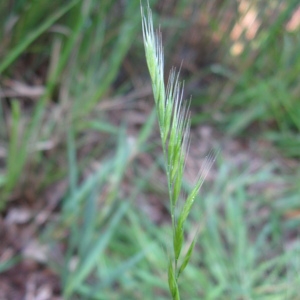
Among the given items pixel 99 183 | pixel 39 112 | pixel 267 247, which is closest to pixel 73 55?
pixel 39 112

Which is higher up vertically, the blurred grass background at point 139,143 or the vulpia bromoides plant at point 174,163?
the vulpia bromoides plant at point 174,163

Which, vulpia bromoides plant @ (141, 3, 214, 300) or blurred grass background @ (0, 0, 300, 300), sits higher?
vulpia bromoides plant @ (141, 3, 214, 300)

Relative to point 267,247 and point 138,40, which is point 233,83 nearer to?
point 138,40

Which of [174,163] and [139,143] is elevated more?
[174,163]

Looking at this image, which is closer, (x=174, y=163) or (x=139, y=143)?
(x=174, y=163)

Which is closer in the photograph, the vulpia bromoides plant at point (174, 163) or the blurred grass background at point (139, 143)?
the vulpia bromoides plant at point (174, 163)

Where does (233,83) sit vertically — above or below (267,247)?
above

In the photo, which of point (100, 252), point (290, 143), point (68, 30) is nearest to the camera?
point (100, 252)

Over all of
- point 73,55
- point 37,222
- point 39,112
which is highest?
point 73,55
